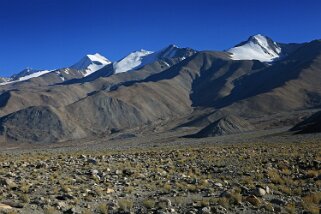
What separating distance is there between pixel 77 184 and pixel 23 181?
89.5 inches

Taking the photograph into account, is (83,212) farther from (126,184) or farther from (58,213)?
(126,184)

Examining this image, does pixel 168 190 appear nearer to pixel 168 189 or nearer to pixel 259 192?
pixel 168 189

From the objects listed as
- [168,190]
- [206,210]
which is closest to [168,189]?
[168,190]

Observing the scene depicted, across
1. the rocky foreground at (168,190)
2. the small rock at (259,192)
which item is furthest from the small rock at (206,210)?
the small rock at (259,192)

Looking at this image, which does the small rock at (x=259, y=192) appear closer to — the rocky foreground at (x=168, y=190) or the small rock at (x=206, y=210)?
the rocky foreground at (x=168, y=190)

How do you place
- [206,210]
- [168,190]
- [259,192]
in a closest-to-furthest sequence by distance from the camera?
[206,210], [259,192], [168,190]

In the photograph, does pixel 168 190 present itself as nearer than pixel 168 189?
Yes

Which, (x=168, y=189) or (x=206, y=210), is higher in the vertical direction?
(x=168, y=189)

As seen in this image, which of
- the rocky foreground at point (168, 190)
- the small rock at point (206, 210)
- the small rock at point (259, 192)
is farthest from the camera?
the small rock at point (259, 192)

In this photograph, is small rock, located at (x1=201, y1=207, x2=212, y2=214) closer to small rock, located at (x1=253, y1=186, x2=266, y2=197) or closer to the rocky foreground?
the rocky foreground

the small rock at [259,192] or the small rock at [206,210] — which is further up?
the small rock at [206,210]

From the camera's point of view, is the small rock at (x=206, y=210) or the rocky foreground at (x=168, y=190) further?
the rocky foreground at (x=168, y=190)

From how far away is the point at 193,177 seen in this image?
2094cm

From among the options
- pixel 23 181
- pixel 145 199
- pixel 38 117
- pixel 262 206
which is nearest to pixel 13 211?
pixel 145 199
